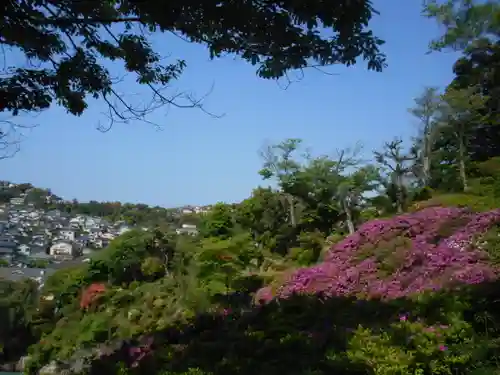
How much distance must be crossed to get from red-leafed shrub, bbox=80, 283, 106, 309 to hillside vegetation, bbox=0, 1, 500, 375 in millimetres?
104

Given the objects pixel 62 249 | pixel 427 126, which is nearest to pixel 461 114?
pixel 427 126

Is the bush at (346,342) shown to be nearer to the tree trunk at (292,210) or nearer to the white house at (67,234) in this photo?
the tree trunk at (292,210)

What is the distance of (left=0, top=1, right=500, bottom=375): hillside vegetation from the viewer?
495 centimetres

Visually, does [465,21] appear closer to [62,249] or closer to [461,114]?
[461,114]

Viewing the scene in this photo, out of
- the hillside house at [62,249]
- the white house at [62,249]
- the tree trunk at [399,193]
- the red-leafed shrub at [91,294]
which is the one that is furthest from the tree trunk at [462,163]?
the white house at [62,249]

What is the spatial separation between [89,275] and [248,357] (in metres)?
18.7

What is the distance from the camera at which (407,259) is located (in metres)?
8.56

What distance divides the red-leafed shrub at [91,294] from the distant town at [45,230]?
2.61 metres

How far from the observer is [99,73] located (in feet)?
14.7

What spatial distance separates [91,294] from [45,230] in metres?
26.2

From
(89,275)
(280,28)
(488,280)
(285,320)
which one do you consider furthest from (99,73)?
(89,275)

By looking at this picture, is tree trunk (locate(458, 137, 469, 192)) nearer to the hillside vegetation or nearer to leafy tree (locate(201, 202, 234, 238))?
the hillside vegetation

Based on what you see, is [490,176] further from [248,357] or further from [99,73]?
[99,73]

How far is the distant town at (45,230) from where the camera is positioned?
31984mm
